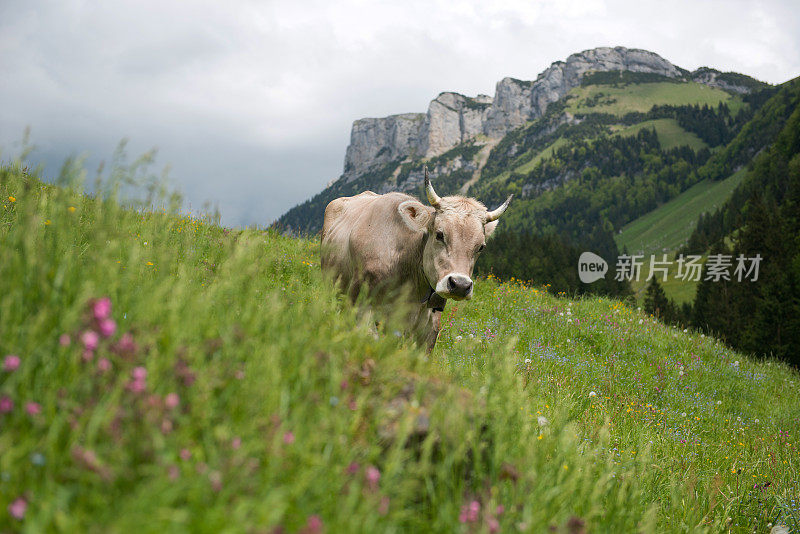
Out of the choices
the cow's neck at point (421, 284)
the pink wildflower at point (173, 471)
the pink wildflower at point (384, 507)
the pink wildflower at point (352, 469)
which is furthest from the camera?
the cow's neck at point (421, 284)

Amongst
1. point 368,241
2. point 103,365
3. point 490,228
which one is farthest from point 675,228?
point 103,365

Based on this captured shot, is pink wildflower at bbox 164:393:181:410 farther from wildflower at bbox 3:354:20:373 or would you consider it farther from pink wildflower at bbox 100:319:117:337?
wildflower at bbox 3:354:20:373

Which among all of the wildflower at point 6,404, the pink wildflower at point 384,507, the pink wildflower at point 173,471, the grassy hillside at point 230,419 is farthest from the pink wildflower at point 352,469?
the wildflower at point 6,404

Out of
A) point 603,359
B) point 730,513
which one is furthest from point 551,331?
point 730,513

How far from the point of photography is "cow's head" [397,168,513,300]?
5.08m

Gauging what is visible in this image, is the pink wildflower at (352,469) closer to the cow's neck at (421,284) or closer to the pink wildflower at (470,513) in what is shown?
the pink wildflower at (470,513)

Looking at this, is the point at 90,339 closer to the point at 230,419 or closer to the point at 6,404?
the point at 6,404

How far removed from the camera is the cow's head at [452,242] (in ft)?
16.7

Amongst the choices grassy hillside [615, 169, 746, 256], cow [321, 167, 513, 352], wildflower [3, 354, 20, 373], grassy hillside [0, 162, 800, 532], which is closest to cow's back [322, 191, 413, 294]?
cow [321, 167, 513, 352]

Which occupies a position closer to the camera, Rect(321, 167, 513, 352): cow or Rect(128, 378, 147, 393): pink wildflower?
Rect(128, 378, 147, 393): pink wildflower

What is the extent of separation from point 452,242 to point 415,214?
43.9 inches

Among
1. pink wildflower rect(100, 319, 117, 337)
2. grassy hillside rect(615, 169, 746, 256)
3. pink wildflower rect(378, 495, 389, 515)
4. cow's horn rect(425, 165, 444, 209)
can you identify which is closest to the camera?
pink wildflower rect(100, 319, 117, 337)

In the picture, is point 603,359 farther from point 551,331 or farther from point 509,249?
point 509,249

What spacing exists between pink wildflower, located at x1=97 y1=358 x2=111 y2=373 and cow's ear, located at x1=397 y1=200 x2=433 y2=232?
174 inches
